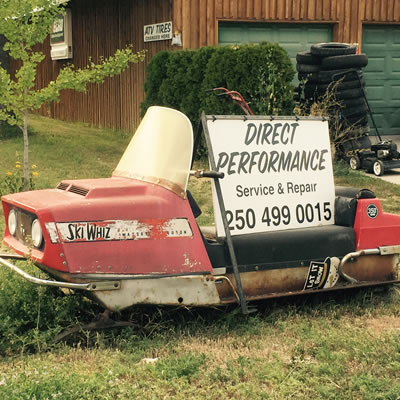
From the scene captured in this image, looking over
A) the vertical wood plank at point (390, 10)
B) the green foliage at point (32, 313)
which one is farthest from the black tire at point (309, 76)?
the green foliage at point (32, 313)

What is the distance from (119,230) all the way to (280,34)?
39.2 ft

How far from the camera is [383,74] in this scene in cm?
1770

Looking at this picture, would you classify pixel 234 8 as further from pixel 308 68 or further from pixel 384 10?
pixel 384 10

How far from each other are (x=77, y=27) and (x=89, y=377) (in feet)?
57.9

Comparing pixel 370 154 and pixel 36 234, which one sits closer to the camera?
pixel 36 234

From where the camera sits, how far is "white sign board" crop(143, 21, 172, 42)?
627 inches

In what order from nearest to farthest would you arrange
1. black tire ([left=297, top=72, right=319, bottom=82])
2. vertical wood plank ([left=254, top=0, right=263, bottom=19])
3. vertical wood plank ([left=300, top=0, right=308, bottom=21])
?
black tire ([left=297, top=72, right=319, bottom=82]), vertical wood plank ([left=254, top=0, right=263, bottom=19]), vertical wood plank ([left=300, top=0, right=308, bottom=21])

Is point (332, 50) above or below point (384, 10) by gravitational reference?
below

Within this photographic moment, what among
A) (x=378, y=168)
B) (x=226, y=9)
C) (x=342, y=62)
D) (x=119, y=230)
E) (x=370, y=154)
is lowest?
(x=378, y=168)

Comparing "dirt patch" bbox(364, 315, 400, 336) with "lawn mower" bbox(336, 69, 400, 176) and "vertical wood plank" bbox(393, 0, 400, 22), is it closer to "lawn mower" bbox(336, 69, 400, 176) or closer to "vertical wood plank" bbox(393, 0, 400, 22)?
"lawn mower" bbox(336, 69, 400, 176)

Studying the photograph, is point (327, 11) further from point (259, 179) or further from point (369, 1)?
point (259, 179)

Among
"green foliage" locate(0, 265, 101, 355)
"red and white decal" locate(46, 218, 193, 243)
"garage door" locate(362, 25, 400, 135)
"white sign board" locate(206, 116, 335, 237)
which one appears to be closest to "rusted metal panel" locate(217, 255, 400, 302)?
"white sign board" locate(206, 116, 335, 237)

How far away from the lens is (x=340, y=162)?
13406 mm

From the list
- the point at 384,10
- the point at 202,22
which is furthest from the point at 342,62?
the point at 384,10
